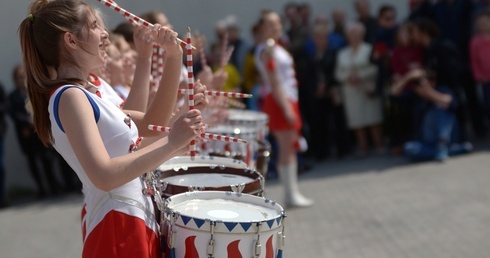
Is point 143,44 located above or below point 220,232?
above

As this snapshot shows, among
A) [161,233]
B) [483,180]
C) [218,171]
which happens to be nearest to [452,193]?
[483,180]

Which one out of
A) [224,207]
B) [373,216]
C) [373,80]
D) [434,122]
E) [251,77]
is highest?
[224,207]

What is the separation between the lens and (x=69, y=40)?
267cm

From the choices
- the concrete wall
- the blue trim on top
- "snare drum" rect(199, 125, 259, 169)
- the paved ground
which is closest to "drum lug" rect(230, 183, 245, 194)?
the blue trim on top

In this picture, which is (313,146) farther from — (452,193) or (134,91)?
(134,91)

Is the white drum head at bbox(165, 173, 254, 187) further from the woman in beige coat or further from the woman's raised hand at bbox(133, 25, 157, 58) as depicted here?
the woman in beige coat

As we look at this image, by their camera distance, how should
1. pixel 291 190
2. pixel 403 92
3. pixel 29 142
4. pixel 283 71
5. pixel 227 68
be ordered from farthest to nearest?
pixel 227 68
pixel 403 92
pixel 29 142
pixel 291 190
pixel 283 71

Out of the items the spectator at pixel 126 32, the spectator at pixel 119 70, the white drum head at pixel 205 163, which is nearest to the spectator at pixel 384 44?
the spectator at pixel 126 32

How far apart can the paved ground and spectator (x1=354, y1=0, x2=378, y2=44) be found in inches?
76.5

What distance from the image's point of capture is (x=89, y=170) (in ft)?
8.03

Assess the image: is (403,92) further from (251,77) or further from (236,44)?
(236,44)

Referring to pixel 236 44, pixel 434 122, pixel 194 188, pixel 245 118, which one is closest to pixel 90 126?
pixel 194 188

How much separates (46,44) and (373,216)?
503cm

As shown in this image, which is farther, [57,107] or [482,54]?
[482,54]
